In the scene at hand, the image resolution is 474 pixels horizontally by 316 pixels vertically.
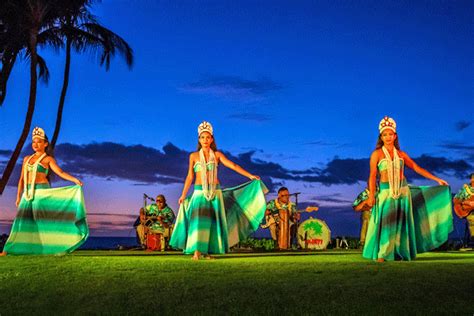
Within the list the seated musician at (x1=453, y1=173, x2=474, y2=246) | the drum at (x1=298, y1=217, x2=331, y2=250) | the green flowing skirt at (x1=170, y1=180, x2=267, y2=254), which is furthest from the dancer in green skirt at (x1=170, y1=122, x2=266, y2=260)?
the seated musician at (x1=453, y1=173, x2=474, y2=246)

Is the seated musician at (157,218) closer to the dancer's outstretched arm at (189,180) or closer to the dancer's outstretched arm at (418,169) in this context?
the dancer's outstretched arm at (189,180)

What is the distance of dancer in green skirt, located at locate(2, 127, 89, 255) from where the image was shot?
37.6 ft

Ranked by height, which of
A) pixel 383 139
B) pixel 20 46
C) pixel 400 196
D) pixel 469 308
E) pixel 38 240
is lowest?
pixel 469 308

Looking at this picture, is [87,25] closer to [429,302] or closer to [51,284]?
[51,284]

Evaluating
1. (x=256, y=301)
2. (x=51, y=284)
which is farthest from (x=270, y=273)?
(x=51, y=284)

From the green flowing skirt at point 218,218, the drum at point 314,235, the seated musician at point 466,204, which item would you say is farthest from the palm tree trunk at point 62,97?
the seated musician at point 466,204

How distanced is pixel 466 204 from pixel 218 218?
27.2ft

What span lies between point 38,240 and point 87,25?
13.1 m

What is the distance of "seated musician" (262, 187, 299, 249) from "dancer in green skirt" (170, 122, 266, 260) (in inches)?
190

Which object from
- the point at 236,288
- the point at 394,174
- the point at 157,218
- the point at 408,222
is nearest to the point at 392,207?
the point at 408,222

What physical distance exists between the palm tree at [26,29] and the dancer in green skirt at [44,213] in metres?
9.80

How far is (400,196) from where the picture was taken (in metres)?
10.3

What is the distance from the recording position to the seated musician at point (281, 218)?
16219 millimetres

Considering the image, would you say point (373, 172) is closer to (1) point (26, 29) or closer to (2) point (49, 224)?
(2) point (49, 224)
